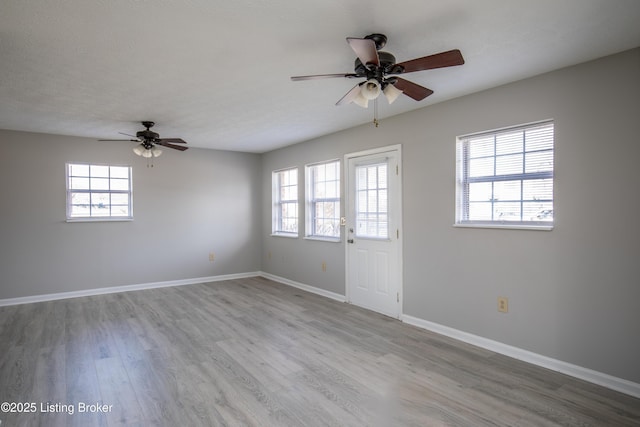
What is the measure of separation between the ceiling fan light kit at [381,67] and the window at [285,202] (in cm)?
378

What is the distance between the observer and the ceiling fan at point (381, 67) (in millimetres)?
2039

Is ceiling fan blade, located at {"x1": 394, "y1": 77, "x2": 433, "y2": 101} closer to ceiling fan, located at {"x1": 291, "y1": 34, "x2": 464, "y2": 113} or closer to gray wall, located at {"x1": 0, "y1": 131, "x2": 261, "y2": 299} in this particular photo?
ceiling fan, located at {"x1": 291, "y1": 34, "x2": 464, "y2": 113}

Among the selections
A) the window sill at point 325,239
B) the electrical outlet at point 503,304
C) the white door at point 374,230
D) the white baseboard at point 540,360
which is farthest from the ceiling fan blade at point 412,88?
the window sill at point 325,239

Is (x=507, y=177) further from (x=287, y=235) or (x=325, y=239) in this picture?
(x=287, y=235)

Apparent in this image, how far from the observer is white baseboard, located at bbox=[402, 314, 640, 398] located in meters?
2.58

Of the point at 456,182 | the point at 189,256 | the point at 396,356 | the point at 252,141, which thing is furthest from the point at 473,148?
the point at 189,256

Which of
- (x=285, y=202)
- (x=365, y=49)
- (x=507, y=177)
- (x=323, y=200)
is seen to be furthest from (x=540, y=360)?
(x=285, y=202)

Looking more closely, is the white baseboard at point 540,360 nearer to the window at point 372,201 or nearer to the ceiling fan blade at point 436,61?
the window at point 372,201

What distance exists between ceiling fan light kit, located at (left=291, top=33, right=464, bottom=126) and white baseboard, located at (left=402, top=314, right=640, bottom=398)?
2385 mm

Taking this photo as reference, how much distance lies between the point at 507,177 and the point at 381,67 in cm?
174

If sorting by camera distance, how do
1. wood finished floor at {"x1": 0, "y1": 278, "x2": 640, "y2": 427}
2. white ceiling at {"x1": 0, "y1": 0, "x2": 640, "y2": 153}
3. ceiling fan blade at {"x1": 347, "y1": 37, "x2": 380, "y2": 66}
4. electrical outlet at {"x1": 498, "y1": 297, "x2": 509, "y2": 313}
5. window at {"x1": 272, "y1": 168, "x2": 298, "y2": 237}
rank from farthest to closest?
window at {"x1": 272, "y1": 168, "x2": 298, "y2": 237}
electrical outlet at {"x1": 498, "y1": 297, "x2": 509, "y2": 313}
wood finished floor at {"x1": 0, "y1": 278, "x2": 640, "y2": 427}
white ceiling at {"x1": 0, "y1": 0, "x2": 640, "y2": 153}
ceiling fan blade at {"x1": 347, "y1": 37, "x2": 380, "y2": 66}

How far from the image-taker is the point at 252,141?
19.0 ft

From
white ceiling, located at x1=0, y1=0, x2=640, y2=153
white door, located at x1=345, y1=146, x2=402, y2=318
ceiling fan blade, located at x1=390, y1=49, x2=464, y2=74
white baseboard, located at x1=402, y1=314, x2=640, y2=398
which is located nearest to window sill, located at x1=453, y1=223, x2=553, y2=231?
white door, located at x1=345, y1=146, x2=402, y2=318

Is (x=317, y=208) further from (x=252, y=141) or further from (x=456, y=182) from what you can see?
(x=456, y=182)
